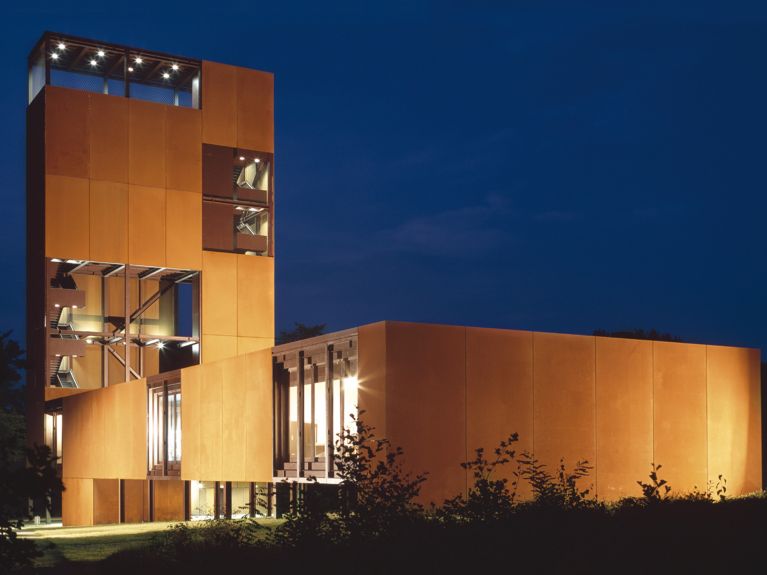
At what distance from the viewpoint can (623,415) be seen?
1983 cm

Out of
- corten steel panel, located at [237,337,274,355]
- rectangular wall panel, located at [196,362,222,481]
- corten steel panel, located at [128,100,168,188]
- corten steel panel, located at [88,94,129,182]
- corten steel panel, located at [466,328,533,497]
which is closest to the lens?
corten steel panel, located at [466,328,533,497]

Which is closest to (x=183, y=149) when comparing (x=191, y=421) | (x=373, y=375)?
(x=191, y=421)

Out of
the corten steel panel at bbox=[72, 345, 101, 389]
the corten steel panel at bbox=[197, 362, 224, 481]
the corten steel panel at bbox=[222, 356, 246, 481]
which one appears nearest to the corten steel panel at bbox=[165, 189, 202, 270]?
the corten steel panel at bbox=[72, 345, 101, 389]

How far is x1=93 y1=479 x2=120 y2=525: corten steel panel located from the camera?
33.6 m

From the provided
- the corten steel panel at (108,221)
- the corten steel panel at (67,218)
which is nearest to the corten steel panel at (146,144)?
the corten steel panel at (108,221)

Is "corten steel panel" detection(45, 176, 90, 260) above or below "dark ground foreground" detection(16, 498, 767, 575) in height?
above

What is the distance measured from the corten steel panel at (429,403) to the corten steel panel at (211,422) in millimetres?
7389

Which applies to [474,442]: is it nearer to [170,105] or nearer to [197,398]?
[197,398]

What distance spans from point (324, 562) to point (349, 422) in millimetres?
9415

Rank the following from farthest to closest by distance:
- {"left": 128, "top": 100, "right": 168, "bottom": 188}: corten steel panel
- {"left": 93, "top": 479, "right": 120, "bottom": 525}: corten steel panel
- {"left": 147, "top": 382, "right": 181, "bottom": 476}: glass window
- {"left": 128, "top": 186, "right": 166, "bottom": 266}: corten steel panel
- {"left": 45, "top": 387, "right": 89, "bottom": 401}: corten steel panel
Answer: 1. {"left": 128, "top": 100, "right": 168, "bottom": 188}: corten steel panel
2. {"left": 128, "top": 186, "right": 166, "bottom": 266}: corten steel panel
3. {"left": 45, "top": 387, "right": 89, "bottom": 401}: corten steel panel
4. {"left": 93, "top": 479, "right": 120, "bottom": 525}: corten steel panel
5. {"left": 147, "top": 382, "right": 181, "bottom": 476}: glass window

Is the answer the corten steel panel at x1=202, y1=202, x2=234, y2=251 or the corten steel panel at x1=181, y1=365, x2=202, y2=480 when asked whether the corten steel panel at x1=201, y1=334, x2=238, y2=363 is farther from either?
the corten steel panel at x1=181, y1=365, x2=202, y2=480

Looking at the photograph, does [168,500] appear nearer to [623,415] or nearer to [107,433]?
[107,433]

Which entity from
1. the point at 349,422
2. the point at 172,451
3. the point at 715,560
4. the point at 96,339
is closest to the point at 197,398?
the point at 172,451

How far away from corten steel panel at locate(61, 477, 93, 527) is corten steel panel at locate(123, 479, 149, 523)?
4.16 ft
